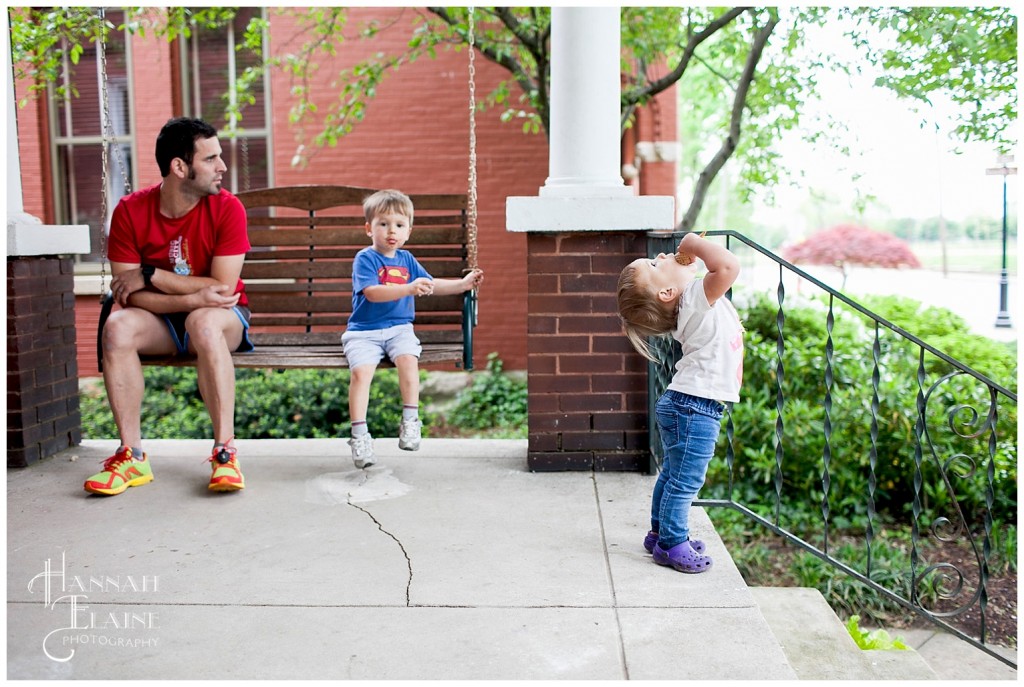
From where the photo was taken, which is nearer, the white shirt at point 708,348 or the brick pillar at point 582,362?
the white shirt at point 708,348

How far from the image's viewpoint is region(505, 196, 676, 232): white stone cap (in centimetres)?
413

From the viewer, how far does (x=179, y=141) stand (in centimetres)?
416

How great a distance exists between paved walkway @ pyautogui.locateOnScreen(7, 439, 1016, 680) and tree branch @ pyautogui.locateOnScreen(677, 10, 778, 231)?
3728 mm

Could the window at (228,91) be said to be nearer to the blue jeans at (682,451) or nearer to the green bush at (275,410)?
the green bush at (275,410)

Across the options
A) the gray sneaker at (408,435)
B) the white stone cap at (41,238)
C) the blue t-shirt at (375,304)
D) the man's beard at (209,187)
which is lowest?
the gray sneaker at (408,435)

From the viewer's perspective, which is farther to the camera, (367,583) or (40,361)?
(40,361)

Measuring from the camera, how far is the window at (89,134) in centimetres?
890

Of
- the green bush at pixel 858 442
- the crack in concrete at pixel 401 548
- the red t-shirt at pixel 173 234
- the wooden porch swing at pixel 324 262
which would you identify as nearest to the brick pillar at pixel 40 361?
the wooden porch swing at pixel 324 262

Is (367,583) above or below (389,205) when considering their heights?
below

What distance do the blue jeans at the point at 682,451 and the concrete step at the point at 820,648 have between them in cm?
60

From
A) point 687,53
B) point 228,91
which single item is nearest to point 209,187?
point 687,53

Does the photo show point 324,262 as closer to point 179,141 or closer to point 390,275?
point 390,275

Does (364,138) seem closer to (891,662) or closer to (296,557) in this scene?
(296,557)

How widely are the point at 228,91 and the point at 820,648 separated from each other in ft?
24.4
